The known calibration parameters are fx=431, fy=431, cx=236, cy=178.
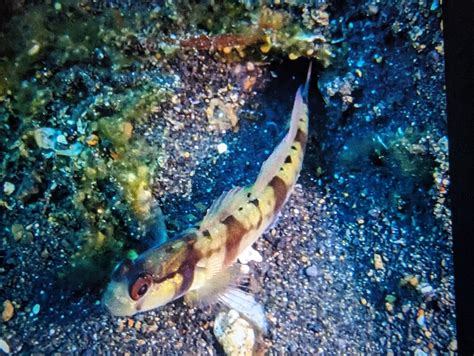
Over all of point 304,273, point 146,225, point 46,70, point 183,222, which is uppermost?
point 46,70

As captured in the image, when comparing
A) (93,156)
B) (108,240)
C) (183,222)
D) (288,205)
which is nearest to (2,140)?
(93,156)

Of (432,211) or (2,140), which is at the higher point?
(2,140)

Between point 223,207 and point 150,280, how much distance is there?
66 centimetres

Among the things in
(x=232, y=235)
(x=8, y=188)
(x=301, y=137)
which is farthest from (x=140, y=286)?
(x=301, y=137)

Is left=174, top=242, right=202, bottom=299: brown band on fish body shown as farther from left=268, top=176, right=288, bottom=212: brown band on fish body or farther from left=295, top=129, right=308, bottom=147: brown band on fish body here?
left=295, top=129, right=308, bottom=147: brown band on fish body

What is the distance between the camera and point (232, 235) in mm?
2691

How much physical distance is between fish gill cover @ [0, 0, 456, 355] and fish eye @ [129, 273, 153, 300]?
0.39m

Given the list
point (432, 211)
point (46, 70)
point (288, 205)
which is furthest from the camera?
point (288, 205)

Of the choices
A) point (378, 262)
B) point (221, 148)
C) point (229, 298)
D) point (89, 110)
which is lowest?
point (378, 262)

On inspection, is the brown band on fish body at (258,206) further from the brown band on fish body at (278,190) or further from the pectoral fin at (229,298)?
the pectoral fin at (229,298)

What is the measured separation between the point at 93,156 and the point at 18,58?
2.68 ft

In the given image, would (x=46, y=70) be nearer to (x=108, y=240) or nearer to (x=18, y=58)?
(x=18, y=58)

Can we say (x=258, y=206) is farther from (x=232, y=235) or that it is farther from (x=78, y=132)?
(x=78, y=132)

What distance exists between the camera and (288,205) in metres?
3.22
